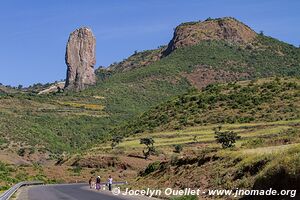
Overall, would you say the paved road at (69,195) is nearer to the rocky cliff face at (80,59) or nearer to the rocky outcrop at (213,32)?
the rocky cliff face at (80,59)

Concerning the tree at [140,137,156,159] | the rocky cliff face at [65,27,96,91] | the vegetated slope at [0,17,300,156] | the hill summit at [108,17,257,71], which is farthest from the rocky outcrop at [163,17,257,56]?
the tree at [140,137,156,159]

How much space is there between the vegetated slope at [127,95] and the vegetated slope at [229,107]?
13.0 metres

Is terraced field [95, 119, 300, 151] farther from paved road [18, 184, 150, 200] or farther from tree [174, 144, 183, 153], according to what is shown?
paved road [18, 184, 150, 200]

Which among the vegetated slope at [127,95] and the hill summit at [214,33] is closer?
the vegetated slope at [127,95]

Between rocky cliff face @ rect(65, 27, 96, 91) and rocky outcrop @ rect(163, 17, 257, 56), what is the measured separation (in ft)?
108

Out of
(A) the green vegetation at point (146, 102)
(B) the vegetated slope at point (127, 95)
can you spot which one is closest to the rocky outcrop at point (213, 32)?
(B) the vegetated slope at point (127, 95)

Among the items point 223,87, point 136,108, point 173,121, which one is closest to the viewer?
point 173,121

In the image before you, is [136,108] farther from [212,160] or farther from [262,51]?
[212,160]

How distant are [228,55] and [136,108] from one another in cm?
4468

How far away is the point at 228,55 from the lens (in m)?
163

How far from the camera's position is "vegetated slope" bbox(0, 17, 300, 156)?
103 metres

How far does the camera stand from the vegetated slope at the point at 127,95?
10300 cm

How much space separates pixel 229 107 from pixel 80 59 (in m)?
85.4

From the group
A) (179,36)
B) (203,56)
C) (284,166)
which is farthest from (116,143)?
(179,36)
